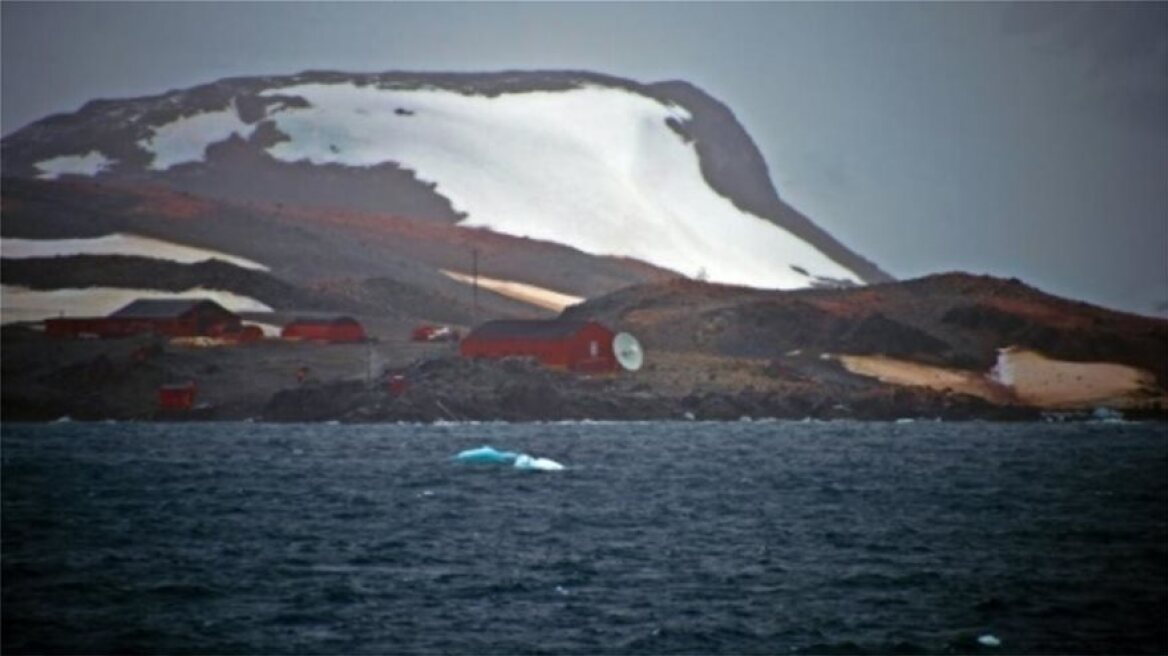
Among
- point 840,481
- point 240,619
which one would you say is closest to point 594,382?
point 840,481

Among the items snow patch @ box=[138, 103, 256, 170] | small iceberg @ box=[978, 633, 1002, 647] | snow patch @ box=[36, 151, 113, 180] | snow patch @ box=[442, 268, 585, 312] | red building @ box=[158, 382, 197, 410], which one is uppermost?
snow patch @ box=[138, 103, 256, 170]

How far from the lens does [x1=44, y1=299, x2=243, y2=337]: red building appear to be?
9519 centimetres

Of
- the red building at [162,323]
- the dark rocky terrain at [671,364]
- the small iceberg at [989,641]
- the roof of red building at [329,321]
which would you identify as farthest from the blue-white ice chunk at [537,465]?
the red building at [162,323]

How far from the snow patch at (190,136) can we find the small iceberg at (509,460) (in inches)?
3253

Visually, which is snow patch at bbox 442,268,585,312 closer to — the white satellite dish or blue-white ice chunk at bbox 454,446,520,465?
the white satellite dish

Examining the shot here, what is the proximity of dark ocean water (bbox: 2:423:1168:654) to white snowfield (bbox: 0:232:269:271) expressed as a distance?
43.0 meters

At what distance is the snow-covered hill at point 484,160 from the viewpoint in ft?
454

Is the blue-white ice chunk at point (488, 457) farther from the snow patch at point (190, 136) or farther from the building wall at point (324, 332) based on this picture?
the snow patch at point (190, 136)

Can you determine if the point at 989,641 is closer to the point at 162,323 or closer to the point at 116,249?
the point at 162,323

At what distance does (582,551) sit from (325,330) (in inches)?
2336

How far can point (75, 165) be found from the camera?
13888 centimetres

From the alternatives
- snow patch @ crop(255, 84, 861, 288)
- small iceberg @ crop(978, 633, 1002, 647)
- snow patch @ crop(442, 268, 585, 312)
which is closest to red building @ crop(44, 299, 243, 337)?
snow patch @ crop(442, 268, 585, 312)

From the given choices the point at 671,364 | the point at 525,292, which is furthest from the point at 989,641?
the point at 525,292

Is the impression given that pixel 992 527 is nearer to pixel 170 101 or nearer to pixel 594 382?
pixel 594 382
